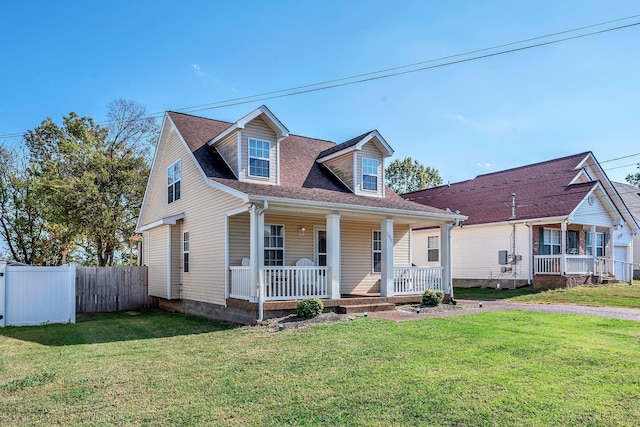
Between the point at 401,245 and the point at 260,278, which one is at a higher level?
the point at 401,245

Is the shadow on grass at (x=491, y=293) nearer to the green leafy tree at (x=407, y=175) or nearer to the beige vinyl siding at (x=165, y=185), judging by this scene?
the beige vinyl siding at (x=165, y=185)

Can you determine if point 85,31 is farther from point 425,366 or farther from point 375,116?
point 425,366

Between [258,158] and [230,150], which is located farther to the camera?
[230,150]

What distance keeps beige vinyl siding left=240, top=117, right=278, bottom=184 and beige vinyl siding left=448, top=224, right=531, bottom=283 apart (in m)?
13.3

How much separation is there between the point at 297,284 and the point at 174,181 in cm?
749

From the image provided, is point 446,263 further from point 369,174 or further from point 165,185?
point 165,185

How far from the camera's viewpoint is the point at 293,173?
15.1 metres

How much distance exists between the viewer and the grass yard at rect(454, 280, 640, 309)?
1591 centimetres

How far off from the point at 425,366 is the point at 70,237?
26.0 m

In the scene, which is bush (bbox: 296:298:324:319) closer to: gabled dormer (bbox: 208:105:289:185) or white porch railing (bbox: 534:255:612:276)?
gabled dormer (bbox: 208:105:289:185)

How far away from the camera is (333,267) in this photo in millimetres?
12336

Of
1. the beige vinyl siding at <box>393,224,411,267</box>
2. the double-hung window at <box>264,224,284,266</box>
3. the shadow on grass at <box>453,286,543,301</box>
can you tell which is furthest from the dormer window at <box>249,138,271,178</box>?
the shadow on grass at <box>453,286,543,301</box>

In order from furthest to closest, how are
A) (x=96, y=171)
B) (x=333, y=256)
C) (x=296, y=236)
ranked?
1. (x=96, y=171)
2. (x=296, y=236)
3. (x=333, y=256)

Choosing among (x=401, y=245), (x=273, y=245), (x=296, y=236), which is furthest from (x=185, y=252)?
(x=401, y=245)
